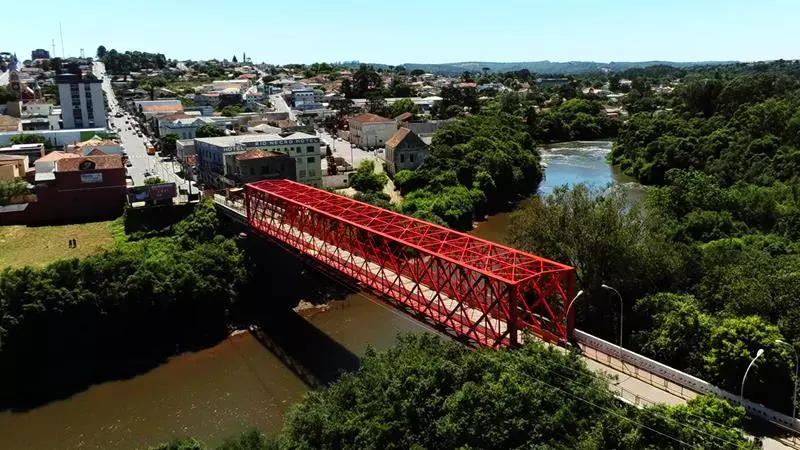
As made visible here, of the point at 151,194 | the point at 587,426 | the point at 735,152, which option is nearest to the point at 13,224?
the point at 151,194

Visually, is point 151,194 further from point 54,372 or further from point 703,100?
point 703,100

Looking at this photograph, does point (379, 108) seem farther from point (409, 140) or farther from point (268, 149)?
point (268, 149)

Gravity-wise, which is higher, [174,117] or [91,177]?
[174,117]

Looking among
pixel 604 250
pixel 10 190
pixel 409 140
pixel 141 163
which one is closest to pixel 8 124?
pixel 141 163

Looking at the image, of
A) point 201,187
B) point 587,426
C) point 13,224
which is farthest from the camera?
point 201,187

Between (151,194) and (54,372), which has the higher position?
(151,194)

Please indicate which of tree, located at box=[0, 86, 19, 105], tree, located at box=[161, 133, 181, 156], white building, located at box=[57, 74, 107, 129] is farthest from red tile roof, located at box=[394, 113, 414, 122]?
tree, located at box=[0, 86, 19, 105]

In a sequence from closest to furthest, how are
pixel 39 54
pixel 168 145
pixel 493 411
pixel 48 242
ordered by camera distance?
pixel 493 411 < pixel 48 242 < pixel 168 145 < pixel 39 54
